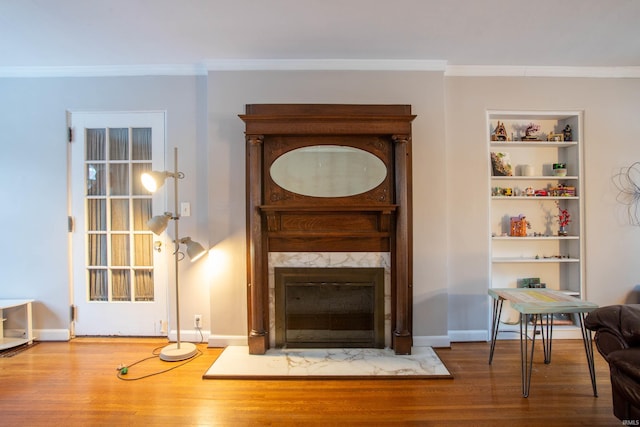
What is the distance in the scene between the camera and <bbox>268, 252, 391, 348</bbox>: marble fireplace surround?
260cm

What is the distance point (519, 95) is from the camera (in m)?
2.77

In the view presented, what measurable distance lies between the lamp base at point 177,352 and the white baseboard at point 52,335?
106cm

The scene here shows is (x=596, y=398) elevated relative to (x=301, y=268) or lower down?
lower down

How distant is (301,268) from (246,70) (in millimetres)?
1795

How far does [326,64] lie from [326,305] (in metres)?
2.09

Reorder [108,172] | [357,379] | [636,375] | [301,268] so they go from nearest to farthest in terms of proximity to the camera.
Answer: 1. [636,375]
2. [357,379]
3. [301,268]
4. [108,172]

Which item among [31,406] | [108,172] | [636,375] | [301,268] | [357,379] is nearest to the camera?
[636,375]

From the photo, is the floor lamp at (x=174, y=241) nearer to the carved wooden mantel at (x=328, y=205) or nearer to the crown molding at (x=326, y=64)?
the carved wooden mantel at (x=328, y=205)

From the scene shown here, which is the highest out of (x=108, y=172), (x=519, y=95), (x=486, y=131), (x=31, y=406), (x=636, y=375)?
(x=519, y=95)

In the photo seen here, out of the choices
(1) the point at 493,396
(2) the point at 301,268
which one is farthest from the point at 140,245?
(1) the point at 493,396

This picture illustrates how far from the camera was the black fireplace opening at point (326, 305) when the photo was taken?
2.59 m

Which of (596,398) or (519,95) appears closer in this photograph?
(596,398)

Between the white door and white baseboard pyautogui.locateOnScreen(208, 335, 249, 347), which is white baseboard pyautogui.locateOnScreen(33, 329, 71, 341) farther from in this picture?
white baseboard pyautogui.locateOnScreen(208, 335, 249, 347)

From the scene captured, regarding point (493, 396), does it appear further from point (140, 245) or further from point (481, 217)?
point (140, 245)
